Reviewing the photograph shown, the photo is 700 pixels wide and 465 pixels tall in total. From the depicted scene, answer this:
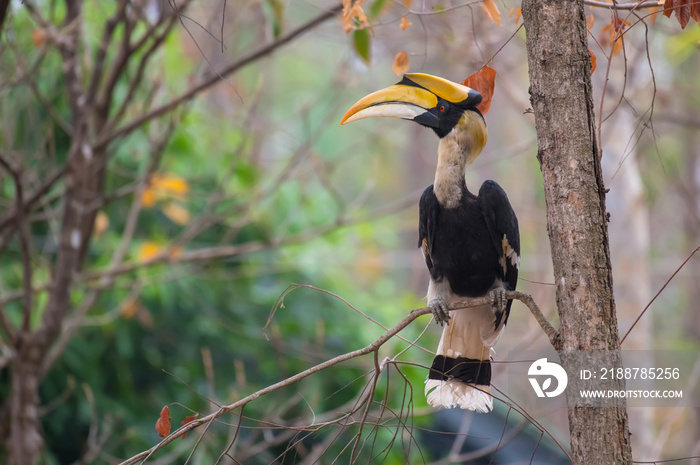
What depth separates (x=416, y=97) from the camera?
183 cm

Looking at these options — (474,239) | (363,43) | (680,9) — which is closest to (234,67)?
(363,43)

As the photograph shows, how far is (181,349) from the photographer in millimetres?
4000

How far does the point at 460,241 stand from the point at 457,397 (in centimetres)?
52

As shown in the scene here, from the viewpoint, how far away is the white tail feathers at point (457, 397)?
1.79 meters

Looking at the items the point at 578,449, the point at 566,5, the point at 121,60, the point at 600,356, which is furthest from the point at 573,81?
the point at 121,60

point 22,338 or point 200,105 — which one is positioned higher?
point 200,105

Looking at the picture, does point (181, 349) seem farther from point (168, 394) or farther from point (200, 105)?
point (200, 105)

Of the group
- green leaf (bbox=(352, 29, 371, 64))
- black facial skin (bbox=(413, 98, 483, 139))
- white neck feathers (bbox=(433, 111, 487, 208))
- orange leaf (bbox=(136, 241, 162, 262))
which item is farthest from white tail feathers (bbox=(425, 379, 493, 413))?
orange leaf (bbox=(136, 241, 162, 262))

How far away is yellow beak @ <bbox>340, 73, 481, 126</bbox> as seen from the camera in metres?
1.71

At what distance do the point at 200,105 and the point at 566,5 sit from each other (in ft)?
13.3

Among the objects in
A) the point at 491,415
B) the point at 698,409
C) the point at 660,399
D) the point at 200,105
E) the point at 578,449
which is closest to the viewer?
the point at 578,449

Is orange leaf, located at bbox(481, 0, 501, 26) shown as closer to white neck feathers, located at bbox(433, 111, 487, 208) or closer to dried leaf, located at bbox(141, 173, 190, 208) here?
white neck feathers, located at bbox(433, 111, 487, 208)

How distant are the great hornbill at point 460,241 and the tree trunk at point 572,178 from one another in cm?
45

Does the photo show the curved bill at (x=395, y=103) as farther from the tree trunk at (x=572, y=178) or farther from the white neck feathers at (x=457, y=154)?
the tree trunk at (x=572, y=178)
